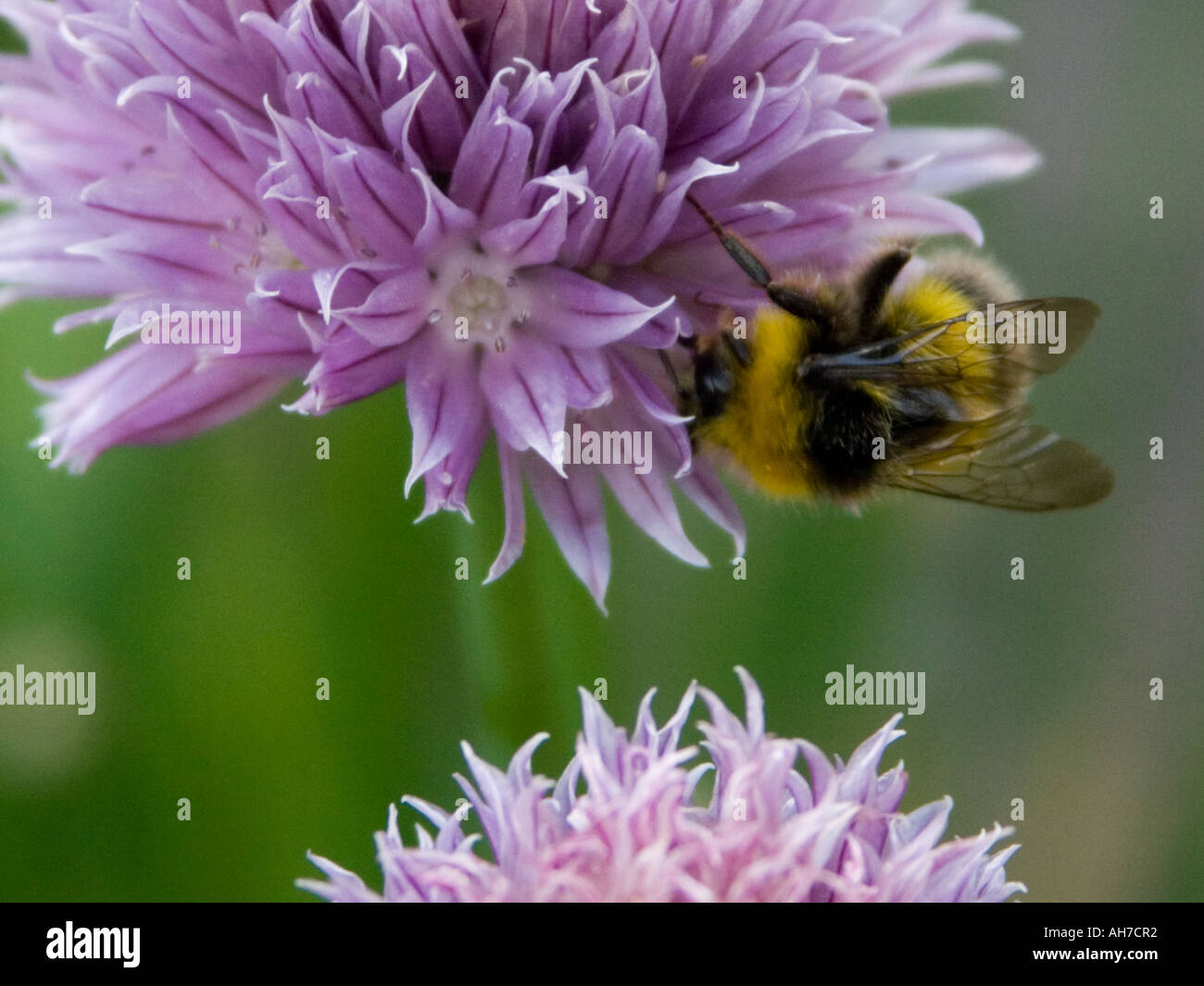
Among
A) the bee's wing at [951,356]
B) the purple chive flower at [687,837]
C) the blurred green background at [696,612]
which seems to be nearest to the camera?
the purple chive flower at [687,837]

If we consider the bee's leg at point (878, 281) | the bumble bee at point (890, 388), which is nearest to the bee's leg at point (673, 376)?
the bumble bee at point (890, 388)

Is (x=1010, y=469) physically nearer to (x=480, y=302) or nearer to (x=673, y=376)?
(x=673, y=376)

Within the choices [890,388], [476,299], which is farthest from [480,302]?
[890,388]

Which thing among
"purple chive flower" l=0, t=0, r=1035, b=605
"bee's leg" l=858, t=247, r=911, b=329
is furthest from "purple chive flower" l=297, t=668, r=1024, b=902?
"bee's leg" l=858, t=247, r=911, b=329

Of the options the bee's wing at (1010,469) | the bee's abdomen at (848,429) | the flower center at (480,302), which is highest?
the flower center at (480,302)

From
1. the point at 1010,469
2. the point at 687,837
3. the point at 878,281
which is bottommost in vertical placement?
the point at 687,837

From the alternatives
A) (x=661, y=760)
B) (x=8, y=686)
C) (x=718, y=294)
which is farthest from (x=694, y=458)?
(x=8, y=686)

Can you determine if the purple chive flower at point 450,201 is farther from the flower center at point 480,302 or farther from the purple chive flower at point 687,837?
the purple chive flower at point 687,837
